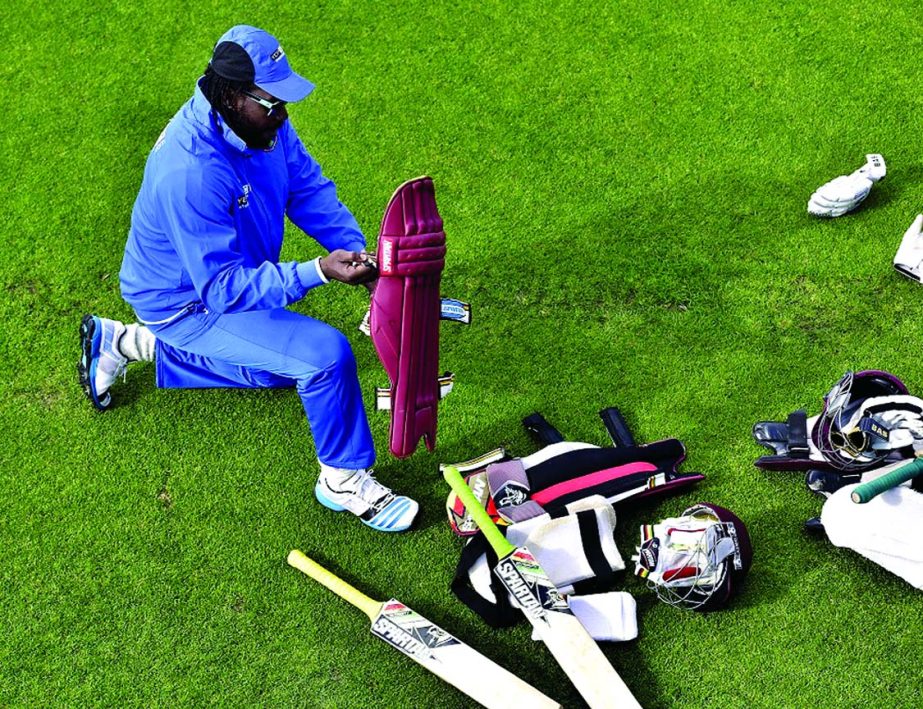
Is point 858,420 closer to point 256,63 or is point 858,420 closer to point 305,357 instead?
point 305,357

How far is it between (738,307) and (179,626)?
2870 millimetres

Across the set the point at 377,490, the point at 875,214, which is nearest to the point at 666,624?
the point at 377,490

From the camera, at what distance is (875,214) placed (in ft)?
16.5

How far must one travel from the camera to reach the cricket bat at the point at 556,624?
3465mm

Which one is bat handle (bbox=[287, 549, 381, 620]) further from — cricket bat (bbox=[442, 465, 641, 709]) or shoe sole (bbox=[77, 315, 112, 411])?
shoe sole (bbox=[77, 315, 112, 411])

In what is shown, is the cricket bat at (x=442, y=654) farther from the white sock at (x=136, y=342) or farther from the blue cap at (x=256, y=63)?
the blue cap at (x=256, y=63)

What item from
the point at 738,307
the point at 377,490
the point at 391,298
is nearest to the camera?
the point at 391,298

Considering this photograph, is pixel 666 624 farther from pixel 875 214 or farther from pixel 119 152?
pixel 119 152

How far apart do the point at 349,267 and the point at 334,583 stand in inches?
49.7

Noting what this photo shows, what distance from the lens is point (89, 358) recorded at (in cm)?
437

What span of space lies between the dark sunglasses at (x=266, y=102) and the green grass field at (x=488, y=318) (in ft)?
4.82

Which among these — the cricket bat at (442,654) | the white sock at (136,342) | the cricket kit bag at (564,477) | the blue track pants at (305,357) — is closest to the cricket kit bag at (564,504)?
the cricket kit bag at (564,477)

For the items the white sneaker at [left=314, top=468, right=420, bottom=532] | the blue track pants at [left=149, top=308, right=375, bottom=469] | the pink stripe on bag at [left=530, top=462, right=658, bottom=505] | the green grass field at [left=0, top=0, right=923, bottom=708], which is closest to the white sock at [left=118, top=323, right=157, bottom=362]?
the green grass field at [left=0, top=0, right=923, bottom=708]

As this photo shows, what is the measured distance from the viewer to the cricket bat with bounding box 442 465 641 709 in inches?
136
